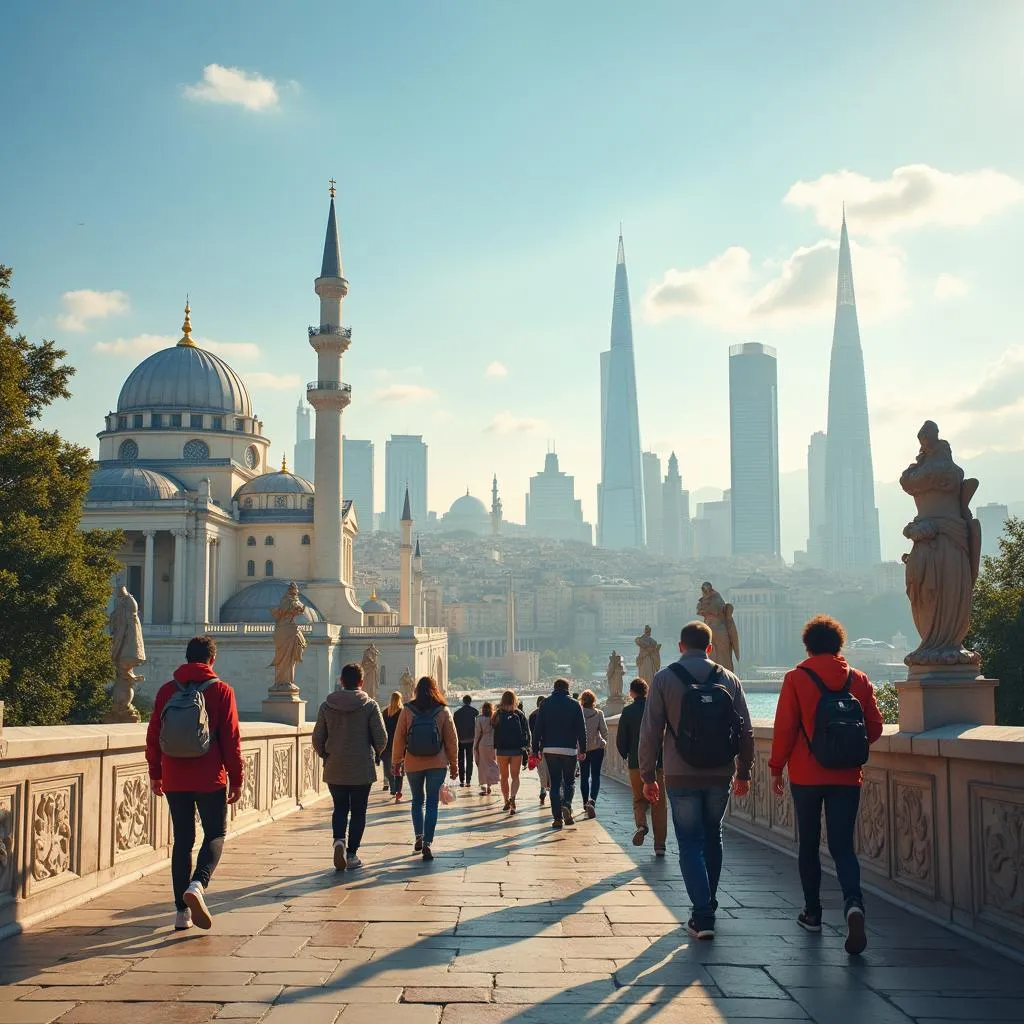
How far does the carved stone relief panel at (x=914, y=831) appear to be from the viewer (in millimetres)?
7133

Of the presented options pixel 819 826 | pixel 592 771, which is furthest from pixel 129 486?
pixel 819 826

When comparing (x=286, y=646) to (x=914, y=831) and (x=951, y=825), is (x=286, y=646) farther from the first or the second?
(x=951, y=825)

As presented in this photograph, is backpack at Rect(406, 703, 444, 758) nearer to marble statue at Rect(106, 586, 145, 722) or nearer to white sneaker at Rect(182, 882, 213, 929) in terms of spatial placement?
white sneaker at Rect(182, 882, 213, 929)

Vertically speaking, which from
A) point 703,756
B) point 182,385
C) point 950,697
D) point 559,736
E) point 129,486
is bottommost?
point 559,736

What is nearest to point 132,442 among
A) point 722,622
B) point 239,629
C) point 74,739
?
point 239,629

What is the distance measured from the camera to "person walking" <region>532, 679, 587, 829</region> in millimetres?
12469

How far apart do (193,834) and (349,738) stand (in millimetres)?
2626

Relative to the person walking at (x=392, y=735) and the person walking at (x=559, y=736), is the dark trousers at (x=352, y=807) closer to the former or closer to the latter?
the person walking at (x=559, y=736)

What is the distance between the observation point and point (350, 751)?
9.53 metres

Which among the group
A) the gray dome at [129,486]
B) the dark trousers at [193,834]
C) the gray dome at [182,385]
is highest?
the gray dome at [182,385]

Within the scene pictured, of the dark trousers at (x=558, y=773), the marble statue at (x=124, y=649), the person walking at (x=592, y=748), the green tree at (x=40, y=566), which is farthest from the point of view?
the green tree at (x=40, y=566)

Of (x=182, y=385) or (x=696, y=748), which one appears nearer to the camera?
(x=696, y=748)

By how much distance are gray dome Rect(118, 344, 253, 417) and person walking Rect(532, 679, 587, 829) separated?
57.4 metres

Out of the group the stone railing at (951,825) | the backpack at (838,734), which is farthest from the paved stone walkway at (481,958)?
Answer: the backpack at (838,734)
